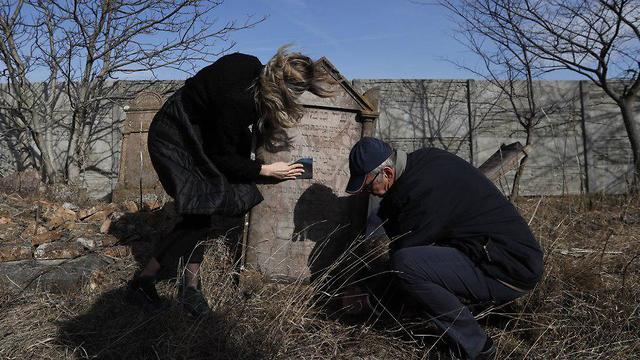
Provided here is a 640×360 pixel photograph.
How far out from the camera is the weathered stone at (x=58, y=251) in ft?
14.7

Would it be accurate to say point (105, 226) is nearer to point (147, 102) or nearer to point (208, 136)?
point (208, 136)

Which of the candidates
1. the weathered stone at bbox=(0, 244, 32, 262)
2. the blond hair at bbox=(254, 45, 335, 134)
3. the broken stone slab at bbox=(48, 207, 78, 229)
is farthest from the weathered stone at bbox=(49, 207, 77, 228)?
the blond hair at bbox=(254, 45, 335, 134)

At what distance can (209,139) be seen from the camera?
3416 millimetres

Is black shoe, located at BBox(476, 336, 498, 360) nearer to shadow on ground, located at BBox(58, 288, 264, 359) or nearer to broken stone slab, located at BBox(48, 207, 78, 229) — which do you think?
shadow on ground, located at BBox(58, 288, 264, 359)

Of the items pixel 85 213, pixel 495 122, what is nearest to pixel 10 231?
pixel 85 213

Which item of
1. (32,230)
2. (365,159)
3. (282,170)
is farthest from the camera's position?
(32,230)

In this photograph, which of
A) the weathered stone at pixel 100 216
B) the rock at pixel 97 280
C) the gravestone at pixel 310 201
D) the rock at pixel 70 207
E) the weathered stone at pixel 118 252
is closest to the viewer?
the rock at pixel 97 280

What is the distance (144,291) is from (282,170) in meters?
1.23

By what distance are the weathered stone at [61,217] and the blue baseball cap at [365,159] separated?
3.46 m

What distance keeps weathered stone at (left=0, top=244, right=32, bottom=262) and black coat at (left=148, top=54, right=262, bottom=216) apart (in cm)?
185

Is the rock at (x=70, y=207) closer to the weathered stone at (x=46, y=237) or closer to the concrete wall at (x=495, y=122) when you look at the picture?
the weathered stone at (x=46, y=237)

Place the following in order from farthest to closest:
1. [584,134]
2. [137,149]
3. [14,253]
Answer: [584,134] < [137,149] < [14,253]

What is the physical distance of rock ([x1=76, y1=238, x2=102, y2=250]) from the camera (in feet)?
15.4

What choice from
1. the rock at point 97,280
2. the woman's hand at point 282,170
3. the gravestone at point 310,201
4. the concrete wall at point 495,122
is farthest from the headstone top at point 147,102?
the woman's hand at point 282,170
